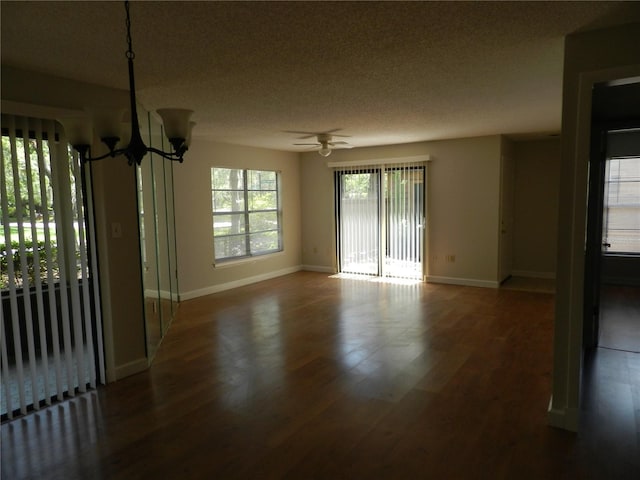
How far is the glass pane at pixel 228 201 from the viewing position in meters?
6.57

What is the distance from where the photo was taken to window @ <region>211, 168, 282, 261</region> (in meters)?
6.63

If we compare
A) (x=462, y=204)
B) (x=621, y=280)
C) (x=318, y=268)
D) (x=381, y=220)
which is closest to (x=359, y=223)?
(x=381, y=220)

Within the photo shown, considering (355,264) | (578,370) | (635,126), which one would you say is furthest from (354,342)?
(355,264)

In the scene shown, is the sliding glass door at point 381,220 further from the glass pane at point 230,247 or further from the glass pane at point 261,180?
the glass pane at point 230,247

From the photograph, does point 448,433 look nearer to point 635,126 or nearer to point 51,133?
point 635,126

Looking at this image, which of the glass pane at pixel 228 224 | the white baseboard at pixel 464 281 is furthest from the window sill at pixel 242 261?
the white baseboard at pixel 464 281

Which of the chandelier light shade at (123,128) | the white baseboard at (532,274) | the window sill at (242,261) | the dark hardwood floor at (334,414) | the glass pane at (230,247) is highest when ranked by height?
the chandelier light shade at (123,128)

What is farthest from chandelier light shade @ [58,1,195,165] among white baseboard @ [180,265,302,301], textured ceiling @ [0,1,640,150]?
white baseboard @ [180,265,302,301]

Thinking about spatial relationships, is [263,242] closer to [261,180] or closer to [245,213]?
[245,213]

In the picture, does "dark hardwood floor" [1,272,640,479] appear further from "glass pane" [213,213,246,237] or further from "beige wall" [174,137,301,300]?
"glass pane" [213,213,246,237]

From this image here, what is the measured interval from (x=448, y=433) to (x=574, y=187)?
1613 millimetres

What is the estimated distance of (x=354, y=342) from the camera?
4.15m

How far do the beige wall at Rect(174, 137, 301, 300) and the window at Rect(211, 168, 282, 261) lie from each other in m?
0.16

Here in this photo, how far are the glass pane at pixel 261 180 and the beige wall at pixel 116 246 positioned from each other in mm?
3795
